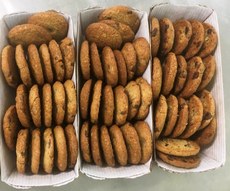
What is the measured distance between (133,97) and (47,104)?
234mm

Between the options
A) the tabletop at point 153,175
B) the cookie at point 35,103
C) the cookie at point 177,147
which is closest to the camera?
the cookie at point 35,103

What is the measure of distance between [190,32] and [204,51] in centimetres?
9

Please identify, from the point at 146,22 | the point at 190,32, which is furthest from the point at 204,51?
the point at 146,22

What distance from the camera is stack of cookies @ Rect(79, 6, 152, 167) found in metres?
0.98

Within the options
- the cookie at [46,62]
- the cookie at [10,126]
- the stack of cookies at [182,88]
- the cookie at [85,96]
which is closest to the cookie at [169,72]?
the stack of cookies at [182,88]

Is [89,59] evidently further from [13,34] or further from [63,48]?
[13,34]

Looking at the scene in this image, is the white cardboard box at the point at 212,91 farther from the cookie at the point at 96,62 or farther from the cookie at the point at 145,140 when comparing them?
the cookie at the point at 96,62

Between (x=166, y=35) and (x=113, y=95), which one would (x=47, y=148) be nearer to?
(x=113, y=95)

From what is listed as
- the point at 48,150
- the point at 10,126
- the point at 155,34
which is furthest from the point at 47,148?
the point at 155,34

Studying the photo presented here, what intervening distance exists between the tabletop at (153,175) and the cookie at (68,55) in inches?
12.1

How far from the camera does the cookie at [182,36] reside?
1071 millimetres

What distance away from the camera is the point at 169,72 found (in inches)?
40.4

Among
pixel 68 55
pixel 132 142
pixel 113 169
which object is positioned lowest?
pixel 113 169

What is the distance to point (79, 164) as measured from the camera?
1.01 metres
